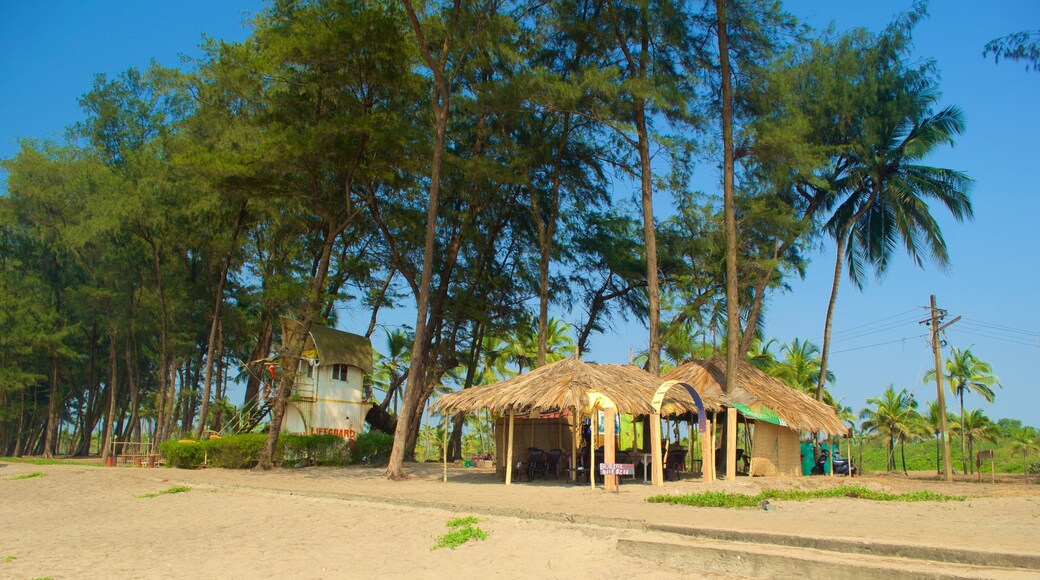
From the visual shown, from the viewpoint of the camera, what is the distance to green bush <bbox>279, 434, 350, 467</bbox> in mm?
23627

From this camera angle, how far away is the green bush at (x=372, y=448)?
25.8 meters

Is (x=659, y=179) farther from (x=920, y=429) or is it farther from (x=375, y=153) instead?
(x=920, y=429)

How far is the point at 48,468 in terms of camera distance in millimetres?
23531

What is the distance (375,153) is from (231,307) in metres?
13.8

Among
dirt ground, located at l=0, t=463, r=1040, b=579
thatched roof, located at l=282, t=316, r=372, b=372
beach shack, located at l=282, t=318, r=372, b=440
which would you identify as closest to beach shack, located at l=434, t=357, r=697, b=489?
dirt ground, located at l=0, t=463, r=1040, b=579

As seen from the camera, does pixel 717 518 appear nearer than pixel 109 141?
Yes

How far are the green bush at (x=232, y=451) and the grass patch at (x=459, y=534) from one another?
14.1 meters

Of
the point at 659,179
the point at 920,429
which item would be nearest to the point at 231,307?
the point at 659,179

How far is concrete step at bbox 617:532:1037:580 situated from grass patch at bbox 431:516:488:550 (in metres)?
2.15

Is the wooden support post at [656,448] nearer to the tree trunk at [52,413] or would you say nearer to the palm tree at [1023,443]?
the palm tree at [1023,443]

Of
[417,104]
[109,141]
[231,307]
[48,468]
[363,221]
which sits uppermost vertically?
[109,141]

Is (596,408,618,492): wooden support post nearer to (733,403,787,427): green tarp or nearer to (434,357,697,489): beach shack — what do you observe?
(434,357,697,489): beach shack

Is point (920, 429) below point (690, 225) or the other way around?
below

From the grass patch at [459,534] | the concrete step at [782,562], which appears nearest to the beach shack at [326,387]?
the grass patch at [459,534]
